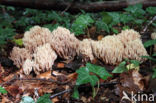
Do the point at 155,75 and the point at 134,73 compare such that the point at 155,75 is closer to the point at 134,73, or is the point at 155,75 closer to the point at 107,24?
the point at 134,73

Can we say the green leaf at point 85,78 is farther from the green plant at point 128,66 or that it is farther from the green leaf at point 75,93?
the green plant at point 128,66

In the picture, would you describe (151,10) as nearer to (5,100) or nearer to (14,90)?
(14,90)

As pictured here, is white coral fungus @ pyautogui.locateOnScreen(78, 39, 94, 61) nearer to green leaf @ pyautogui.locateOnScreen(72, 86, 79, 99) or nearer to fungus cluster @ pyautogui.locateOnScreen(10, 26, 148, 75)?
fungus cluster @ pyautogui.locateOnScreen(10, 26, 148, 75)

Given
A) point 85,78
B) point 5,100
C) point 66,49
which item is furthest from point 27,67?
point 85,78

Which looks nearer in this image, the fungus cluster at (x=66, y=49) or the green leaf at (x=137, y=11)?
the fungus cluster at (x=66, y=49)

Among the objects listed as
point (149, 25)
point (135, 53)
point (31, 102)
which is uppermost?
point (149, 25)

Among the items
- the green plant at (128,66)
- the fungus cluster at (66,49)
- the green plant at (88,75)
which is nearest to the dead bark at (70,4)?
the fungus cluster at (66,49)

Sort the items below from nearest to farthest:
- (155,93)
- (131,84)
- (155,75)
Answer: (155,75), (155,93), (131,84)

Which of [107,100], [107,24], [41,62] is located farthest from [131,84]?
[107,24]
